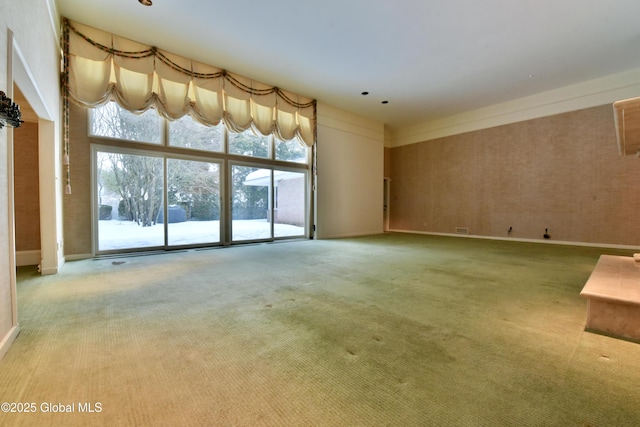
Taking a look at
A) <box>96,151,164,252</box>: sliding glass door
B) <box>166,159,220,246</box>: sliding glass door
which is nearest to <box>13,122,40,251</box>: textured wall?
<box>96,151,164,252</box>: sliding glass door

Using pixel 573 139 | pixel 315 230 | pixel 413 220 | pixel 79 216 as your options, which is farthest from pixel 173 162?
pixel 573 139

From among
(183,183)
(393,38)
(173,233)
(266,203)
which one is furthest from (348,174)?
(173,233)

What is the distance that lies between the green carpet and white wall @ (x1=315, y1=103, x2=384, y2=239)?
4.74 meters

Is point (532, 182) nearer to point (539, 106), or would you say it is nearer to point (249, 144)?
point (539, 106)

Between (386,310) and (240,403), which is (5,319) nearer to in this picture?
(240,403)

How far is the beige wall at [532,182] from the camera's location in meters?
5.87

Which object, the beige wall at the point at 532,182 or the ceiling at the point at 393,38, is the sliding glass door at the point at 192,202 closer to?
the ceiling at the point at 393,38

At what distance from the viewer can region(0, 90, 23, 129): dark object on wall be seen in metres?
1.58

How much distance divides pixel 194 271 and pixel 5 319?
2.01m

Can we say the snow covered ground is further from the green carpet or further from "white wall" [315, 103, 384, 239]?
"white wall" [315, 103, 384, 239]

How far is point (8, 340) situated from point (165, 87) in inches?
186

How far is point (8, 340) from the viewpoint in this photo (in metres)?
1.67

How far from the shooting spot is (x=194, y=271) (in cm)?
368

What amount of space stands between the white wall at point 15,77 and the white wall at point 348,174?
5.42 meters
